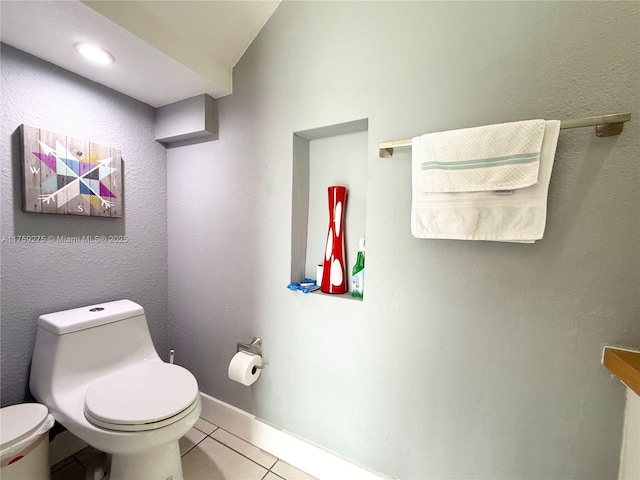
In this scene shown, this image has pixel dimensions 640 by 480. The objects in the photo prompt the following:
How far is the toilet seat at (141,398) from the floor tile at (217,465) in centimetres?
48

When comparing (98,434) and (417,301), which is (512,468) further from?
(98,434)

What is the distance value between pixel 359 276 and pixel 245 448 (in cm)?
110

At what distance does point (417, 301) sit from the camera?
99cm

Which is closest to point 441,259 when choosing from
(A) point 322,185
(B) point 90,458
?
(A) point 322,185

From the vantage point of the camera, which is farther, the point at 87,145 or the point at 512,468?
the point at 87,145

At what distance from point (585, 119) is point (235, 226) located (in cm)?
136

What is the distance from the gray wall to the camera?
108 centimetres

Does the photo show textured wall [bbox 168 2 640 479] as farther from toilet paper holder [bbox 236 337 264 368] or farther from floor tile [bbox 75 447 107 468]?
floor tile [bbox 75 447 107 468]

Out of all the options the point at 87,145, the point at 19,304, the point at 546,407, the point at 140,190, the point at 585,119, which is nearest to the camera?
the point at 585,119

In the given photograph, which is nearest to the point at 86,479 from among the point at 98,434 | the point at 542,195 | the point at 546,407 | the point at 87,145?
the point at 98,434

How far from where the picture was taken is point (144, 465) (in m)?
1.01

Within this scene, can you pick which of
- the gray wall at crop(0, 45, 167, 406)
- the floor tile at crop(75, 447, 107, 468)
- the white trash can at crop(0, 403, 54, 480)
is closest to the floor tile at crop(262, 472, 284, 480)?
the floor tile at crop(75, 447, 107, 468)

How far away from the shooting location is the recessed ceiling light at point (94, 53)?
104cm

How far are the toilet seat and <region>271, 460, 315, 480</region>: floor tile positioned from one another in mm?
569
